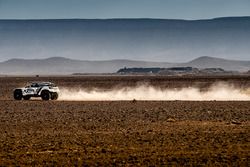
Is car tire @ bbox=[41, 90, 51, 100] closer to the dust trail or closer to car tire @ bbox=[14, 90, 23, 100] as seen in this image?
car tire @ bbox=[14, 90, 23, 100]

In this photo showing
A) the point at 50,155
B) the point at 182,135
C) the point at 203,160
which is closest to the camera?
the point at 203,160

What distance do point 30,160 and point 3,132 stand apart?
8413 millimetres

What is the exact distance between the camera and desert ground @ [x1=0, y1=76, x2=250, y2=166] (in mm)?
19469

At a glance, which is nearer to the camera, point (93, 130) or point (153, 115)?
point (93, 130)

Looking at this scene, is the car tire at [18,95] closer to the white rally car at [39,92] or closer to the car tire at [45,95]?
the white rally car at [39,92]

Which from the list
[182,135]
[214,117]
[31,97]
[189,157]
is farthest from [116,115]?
[31,97]

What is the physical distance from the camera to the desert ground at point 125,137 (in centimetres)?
1947

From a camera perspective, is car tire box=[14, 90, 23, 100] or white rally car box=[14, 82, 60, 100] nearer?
white rally car box=[14, 82, 60, 100]

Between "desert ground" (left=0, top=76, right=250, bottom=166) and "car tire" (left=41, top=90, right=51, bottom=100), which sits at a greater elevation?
"car tire" (left=41, top=90, right=51, bottom=100)

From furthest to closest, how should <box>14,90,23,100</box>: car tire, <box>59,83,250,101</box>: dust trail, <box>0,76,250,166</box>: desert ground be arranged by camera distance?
<box>59,83,250,101</box>: dust trail → <box>14,90,23,100</box>: car tire → <box>0,76,250,166</box>: desert ground

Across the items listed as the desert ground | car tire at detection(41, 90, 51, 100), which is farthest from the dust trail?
the desert ground

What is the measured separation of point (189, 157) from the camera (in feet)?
64.5

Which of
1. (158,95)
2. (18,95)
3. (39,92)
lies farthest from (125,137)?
(158,95)

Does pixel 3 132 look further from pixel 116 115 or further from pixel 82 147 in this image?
pixel 116 115
